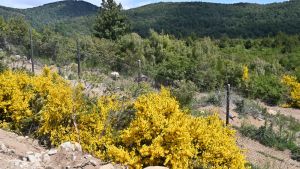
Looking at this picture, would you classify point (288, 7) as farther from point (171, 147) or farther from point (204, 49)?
point (171, 147)

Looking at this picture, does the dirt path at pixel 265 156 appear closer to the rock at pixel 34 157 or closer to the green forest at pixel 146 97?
the green forest at pixel 146 97

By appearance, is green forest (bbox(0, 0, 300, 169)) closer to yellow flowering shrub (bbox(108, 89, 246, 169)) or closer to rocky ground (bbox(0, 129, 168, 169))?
yellow flowering shrub (bbox(108, 89, 246, 169))

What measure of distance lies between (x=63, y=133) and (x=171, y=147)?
2197 mm

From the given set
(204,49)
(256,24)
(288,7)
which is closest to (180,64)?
(204,49)

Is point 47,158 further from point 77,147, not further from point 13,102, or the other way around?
point 13,102

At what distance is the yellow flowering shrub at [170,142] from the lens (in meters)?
7.29

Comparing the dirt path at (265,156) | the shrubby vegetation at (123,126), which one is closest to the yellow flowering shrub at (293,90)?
the dirt path at (265,156)

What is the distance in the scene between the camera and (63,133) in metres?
8.35

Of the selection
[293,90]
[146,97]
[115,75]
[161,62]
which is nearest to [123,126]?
[146,97]

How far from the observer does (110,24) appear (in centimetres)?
2781

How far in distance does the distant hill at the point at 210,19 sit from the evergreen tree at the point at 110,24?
117ft

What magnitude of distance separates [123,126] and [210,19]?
3283 inches

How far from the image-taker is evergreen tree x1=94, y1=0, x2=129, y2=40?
89.7 ft

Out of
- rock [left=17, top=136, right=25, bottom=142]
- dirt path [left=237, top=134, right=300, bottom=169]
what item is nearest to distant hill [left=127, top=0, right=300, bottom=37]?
dirt path [left=237, top=134, right=300, bottom=169]
